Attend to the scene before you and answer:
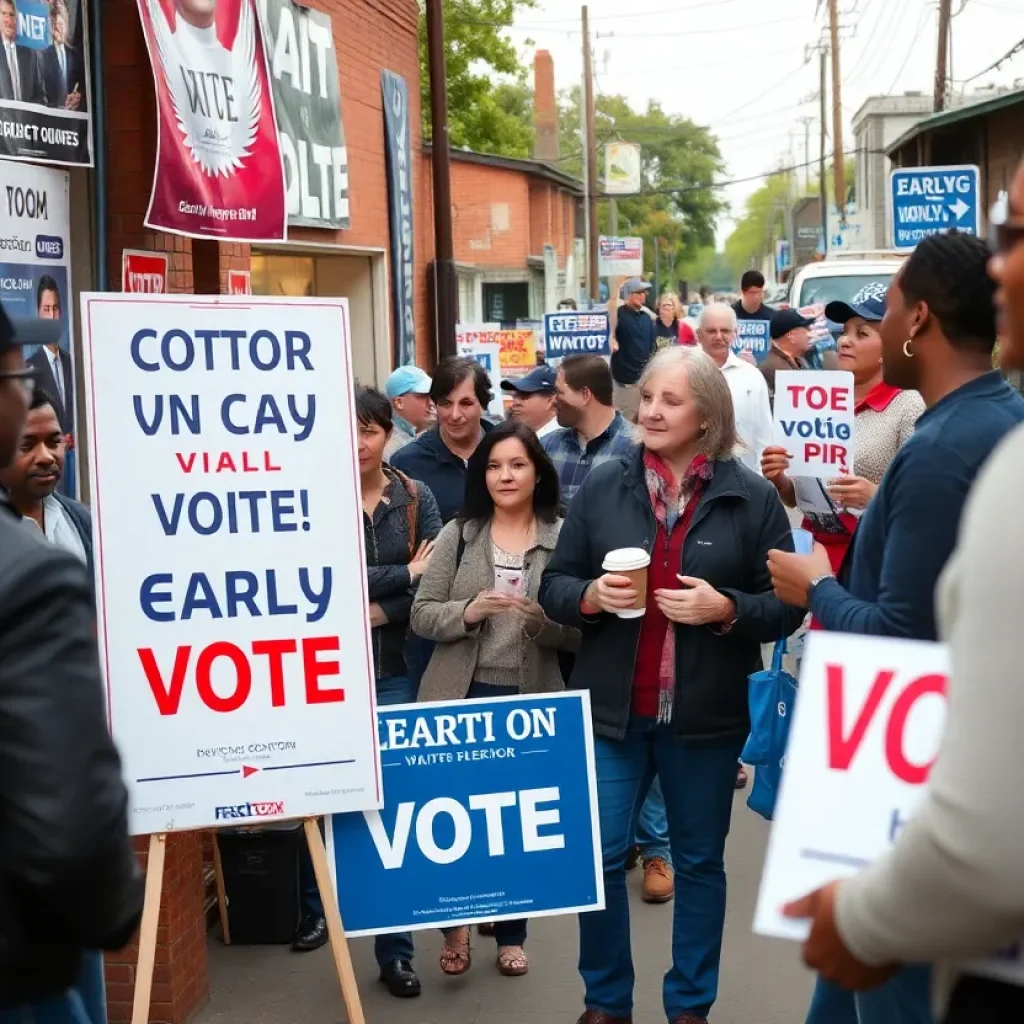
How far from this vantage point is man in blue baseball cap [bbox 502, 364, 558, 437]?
26.1 feet

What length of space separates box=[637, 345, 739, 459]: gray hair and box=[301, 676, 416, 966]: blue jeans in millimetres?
1580

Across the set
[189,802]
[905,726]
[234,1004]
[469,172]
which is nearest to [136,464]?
[189,802]

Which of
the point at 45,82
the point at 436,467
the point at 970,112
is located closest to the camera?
the point at 45,82

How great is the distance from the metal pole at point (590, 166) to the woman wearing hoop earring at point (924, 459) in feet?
130

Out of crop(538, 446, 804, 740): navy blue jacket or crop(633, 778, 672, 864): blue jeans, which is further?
crop(633, 778, 672, 864): blue jeans

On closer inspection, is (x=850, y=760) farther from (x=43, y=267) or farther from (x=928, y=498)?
(x=43, y=267)

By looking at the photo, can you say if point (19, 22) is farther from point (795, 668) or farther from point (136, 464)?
point (795, 668)

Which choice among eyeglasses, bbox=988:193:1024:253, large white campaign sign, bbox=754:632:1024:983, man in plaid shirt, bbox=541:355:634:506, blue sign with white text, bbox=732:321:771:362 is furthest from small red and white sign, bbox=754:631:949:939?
blue sign with white text, bbox=732:321:771:362

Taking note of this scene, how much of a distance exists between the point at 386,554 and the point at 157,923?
177cm

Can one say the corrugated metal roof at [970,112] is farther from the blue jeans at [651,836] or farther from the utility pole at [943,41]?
the blue jeans at [651,836]

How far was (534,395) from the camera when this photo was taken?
7984 mm

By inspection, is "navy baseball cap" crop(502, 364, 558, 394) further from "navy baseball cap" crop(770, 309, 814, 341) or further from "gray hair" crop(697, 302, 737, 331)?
"navy baseball cap" crop(770, 309, 814, 341)

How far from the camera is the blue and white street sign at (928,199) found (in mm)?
14938

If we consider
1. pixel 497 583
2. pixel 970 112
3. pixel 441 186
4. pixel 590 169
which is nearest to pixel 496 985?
pixel 497 583
